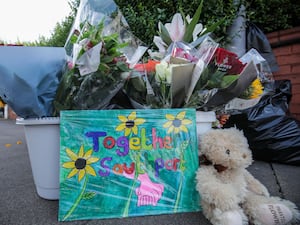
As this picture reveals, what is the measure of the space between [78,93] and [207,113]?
20.5 inches

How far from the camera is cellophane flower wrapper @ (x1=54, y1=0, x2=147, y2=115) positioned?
0.89 metres

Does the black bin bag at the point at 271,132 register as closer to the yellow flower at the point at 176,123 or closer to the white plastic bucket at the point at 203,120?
the white plastic bucket at the point at 203,120

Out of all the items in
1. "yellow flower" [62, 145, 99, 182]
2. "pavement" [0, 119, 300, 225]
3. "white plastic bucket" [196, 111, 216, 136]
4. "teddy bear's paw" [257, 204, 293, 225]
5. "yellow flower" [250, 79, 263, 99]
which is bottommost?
"pavement" [0, 119, 300, 225]

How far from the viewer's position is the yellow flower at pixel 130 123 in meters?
0.94

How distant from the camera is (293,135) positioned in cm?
153

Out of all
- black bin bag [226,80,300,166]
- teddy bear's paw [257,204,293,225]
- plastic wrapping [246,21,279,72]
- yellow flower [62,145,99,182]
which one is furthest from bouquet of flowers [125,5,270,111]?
plastic wrapping [246,21,279,72]

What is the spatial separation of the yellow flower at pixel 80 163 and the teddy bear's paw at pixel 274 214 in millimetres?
590

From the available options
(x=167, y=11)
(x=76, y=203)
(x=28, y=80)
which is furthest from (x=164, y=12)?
(x=76, y=203)

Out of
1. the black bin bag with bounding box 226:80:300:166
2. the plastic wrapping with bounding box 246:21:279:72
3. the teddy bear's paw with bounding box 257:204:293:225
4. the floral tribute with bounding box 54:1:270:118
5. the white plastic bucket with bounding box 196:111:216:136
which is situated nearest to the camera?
the teddy bear's paw with bounding box 257:204:293:225

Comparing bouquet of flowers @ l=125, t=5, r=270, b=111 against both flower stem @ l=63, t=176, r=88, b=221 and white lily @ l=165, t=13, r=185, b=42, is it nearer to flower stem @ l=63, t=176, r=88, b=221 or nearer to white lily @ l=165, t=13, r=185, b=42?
white lily @ l=165, t=13, r=185, b=42

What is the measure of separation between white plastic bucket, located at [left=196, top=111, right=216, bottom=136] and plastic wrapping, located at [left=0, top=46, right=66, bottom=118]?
0.58 metres

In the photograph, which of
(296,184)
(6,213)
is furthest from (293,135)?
(6,213)

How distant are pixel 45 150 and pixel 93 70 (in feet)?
1.23

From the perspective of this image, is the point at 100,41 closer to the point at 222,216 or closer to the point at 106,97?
the point at 106,97
